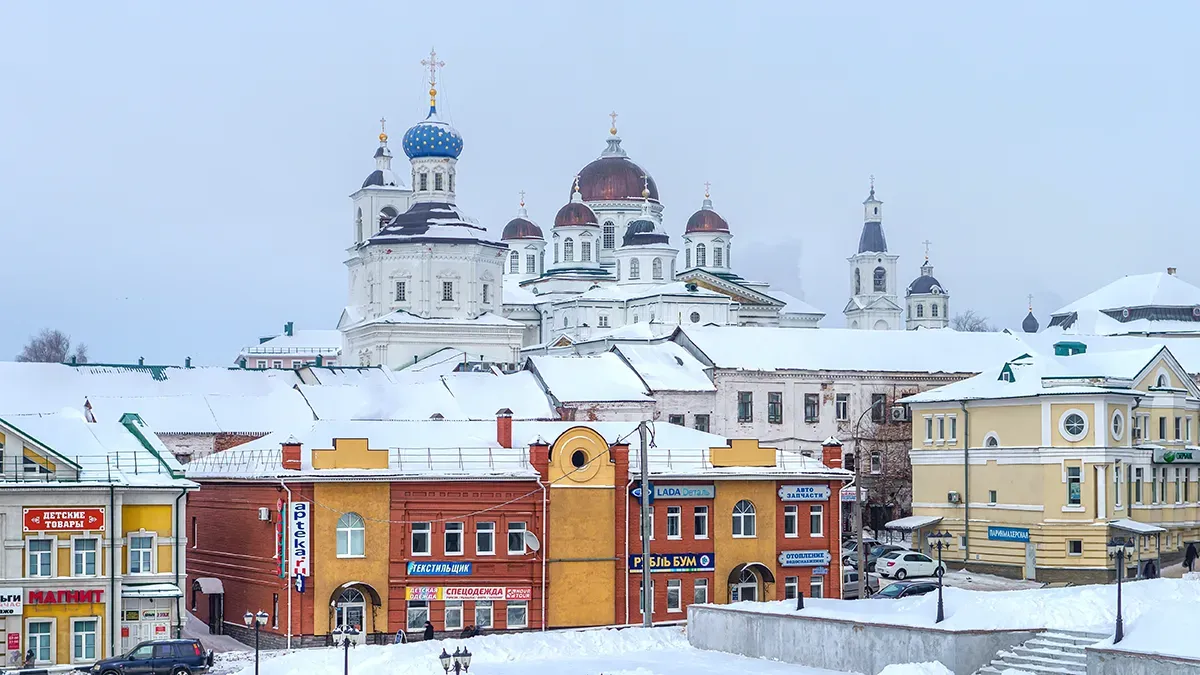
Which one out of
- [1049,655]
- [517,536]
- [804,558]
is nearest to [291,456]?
[517,536]

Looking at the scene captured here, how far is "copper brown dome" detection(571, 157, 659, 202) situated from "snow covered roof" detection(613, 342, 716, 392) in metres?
49.9

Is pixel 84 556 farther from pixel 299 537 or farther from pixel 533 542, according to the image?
pixel 533 542

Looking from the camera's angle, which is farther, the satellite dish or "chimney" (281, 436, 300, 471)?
the satellite dish

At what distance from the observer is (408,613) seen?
48.8m

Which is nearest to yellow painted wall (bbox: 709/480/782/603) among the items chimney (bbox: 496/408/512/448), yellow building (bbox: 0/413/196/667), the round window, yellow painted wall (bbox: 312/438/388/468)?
the round window

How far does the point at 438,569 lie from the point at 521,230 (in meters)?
93.7

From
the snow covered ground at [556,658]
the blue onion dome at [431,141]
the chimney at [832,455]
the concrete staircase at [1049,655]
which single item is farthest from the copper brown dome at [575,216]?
the concrete staircase at [1049,655]

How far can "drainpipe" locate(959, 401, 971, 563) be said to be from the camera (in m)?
66.3

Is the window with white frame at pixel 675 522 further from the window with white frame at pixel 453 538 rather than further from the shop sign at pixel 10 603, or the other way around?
the shop sign at pixel 10 603

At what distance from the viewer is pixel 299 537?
47688 mm

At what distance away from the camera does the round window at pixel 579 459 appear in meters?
50.5

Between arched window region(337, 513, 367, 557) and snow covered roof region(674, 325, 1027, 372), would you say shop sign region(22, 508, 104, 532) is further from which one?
snow covered roof region(674, 325, 1027, 372)

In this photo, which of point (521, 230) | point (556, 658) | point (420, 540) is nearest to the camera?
point (556, 658)

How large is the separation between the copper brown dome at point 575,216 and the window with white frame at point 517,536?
3120 inches
